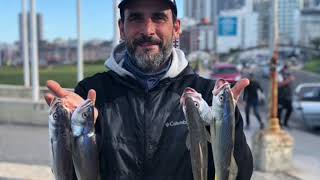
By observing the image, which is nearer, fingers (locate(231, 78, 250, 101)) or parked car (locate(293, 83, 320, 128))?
fingers (locate(231, 78, 250, 101))

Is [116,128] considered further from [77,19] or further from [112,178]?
[77,19]

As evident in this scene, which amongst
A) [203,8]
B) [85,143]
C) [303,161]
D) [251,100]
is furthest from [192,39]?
[203,8]

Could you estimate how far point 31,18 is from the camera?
15.8 meters

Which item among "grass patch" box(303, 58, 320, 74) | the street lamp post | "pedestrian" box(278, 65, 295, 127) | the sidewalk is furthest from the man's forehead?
"grass patch" box(303, 58, 320, 74)

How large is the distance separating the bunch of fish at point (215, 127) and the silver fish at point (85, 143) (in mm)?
375

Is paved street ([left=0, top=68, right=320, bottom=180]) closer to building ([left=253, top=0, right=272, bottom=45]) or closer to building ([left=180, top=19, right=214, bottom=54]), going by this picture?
building ([left=180, top=19, right=214, bottom=54])

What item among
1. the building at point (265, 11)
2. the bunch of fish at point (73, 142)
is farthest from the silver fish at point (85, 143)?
the building at point (265, 11)

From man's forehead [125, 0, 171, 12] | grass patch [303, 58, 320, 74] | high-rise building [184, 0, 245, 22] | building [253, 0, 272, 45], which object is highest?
high-rise building [184, 0, 245, 22]

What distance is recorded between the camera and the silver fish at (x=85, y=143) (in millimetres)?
1915

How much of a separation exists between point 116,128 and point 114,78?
10.3 inches

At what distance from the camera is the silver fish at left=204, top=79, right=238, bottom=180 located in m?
1.92

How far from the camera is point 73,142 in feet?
6.44

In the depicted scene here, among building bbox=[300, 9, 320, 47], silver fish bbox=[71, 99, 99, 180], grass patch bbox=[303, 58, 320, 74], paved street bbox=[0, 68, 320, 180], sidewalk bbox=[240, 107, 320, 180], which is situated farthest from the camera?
building bbox=[300, 9, 320, 47]

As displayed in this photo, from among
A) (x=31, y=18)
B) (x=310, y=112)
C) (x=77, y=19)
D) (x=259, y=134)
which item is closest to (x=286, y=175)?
(x=259, y=134)
